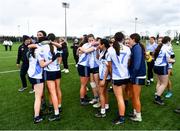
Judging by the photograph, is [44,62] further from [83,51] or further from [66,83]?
[66,83]

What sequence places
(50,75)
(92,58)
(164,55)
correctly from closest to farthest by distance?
(50,75)
(92,58)
(164,55)

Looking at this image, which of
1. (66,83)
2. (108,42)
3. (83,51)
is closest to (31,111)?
(83,51)

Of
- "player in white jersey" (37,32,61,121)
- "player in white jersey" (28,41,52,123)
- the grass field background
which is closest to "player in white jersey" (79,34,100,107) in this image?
the grass field background

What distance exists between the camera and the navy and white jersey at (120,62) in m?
6.24

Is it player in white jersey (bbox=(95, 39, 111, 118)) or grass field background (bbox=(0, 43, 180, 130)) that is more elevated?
player in white jersey (bbox=(95, 39, 111, 118))

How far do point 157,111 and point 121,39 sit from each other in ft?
8.05

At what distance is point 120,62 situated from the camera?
248 inches

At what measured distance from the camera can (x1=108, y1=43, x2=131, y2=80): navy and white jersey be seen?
6.24 metres

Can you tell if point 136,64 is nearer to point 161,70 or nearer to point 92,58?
point 92,58

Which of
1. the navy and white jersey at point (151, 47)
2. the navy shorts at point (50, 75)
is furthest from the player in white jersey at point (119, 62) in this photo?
the navy and white jersey at point (151, 47)

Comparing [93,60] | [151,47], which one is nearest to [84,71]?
[93,60]

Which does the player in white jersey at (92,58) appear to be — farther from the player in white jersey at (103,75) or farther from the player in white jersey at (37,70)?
the player in white jersey at (37,70)

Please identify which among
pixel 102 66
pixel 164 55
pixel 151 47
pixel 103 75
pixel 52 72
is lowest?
pixel 103 75

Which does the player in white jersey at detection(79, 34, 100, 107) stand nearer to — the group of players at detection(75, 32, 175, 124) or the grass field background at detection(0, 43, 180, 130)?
the group of players at detection(75, 32, 175, 124)
